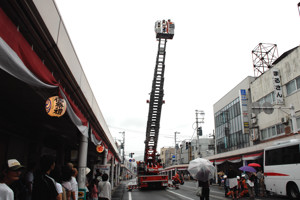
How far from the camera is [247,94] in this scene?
29.5m

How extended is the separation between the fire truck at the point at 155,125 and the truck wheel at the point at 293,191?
33.6 feet

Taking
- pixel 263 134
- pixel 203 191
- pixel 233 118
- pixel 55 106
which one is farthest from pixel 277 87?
pixel 55 106

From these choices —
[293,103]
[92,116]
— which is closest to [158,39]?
[92,116]

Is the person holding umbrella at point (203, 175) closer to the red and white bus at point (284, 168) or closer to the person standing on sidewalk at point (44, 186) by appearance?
the red and white bus at point (284, 168)

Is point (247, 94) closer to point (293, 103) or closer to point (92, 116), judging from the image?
point (293, 103)

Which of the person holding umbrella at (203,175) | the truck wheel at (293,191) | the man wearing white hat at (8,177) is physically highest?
the man wearing white hat at (8,177)

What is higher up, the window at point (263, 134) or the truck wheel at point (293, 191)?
the window at point (263, 134)

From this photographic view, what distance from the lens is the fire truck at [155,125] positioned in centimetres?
1728

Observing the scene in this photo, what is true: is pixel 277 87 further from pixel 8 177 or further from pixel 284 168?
A: pixel 8 177

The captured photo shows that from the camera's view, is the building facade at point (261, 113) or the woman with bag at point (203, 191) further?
the building facade at point (261, 113)

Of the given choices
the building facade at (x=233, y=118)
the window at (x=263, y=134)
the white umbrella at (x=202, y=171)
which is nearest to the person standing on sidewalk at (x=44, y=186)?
the white umbrella at (x=202, y=171)

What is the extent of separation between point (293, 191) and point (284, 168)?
1.27m

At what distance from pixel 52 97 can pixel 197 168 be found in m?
6.25

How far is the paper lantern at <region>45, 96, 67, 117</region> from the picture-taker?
5.00 metres
